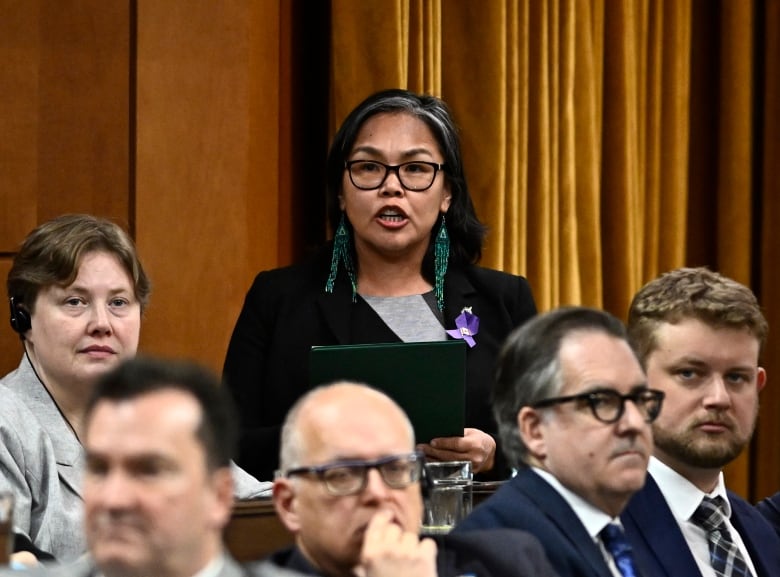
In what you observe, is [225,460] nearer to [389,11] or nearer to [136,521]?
[136,521]

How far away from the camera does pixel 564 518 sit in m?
2.42

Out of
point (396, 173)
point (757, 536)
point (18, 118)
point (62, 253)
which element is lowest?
point (757, 536)

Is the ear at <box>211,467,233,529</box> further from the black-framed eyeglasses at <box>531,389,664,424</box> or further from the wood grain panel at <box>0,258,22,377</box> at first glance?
the wood grain panel at <box>0,258,22,377</box>

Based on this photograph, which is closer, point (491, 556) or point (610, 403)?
point (491, 556)

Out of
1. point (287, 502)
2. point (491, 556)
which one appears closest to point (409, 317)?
point (491, 556)

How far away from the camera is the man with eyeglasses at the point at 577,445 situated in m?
2.42

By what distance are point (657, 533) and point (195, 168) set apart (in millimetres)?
1737

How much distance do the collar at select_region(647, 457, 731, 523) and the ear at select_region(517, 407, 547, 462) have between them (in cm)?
51

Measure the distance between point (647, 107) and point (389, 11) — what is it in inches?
43.7

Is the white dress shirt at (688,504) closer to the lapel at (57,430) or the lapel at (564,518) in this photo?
the lapel at (564,518)

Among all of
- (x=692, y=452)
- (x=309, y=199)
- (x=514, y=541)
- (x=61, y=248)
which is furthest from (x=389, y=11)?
(x=514, y=541)

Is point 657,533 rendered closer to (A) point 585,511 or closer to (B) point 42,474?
(A) point 585,511

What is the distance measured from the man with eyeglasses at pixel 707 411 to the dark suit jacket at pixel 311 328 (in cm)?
50

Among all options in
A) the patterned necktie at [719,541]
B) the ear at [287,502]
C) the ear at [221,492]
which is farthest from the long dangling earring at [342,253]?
the ear at [221,492]
